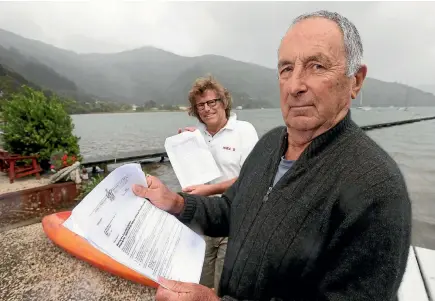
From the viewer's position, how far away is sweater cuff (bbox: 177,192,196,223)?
1.54 m

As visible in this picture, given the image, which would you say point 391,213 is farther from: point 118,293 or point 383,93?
point 383,93

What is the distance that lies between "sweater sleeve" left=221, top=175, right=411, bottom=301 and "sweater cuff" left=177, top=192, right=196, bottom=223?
0.83 metres

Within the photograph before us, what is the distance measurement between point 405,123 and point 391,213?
61.8m

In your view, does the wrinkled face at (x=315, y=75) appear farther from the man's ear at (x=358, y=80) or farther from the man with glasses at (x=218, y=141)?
the man with glasses at (x=218, y=141)

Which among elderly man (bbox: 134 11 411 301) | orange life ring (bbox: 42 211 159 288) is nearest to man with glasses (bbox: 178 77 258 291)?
orange life ring (bbox: 42 211 159 288)

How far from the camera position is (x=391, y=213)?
33.7 inches

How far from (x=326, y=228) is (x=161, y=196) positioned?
89 centimetres

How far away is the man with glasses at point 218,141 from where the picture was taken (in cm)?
287

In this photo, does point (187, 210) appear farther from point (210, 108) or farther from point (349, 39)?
point (210, 108)

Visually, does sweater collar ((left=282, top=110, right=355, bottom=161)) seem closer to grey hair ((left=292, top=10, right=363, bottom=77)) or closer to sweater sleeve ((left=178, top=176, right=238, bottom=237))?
grey hair ((left=292, top=10, right=363, bottom=77))

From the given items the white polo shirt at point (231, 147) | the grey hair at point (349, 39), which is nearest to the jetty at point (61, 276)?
the white polo shirt at point (231, 147)

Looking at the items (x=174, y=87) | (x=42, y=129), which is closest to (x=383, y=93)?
(x=174, y=87)

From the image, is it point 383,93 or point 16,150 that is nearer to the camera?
point 16,150

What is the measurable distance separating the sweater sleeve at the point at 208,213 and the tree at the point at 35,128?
25.3 ft
